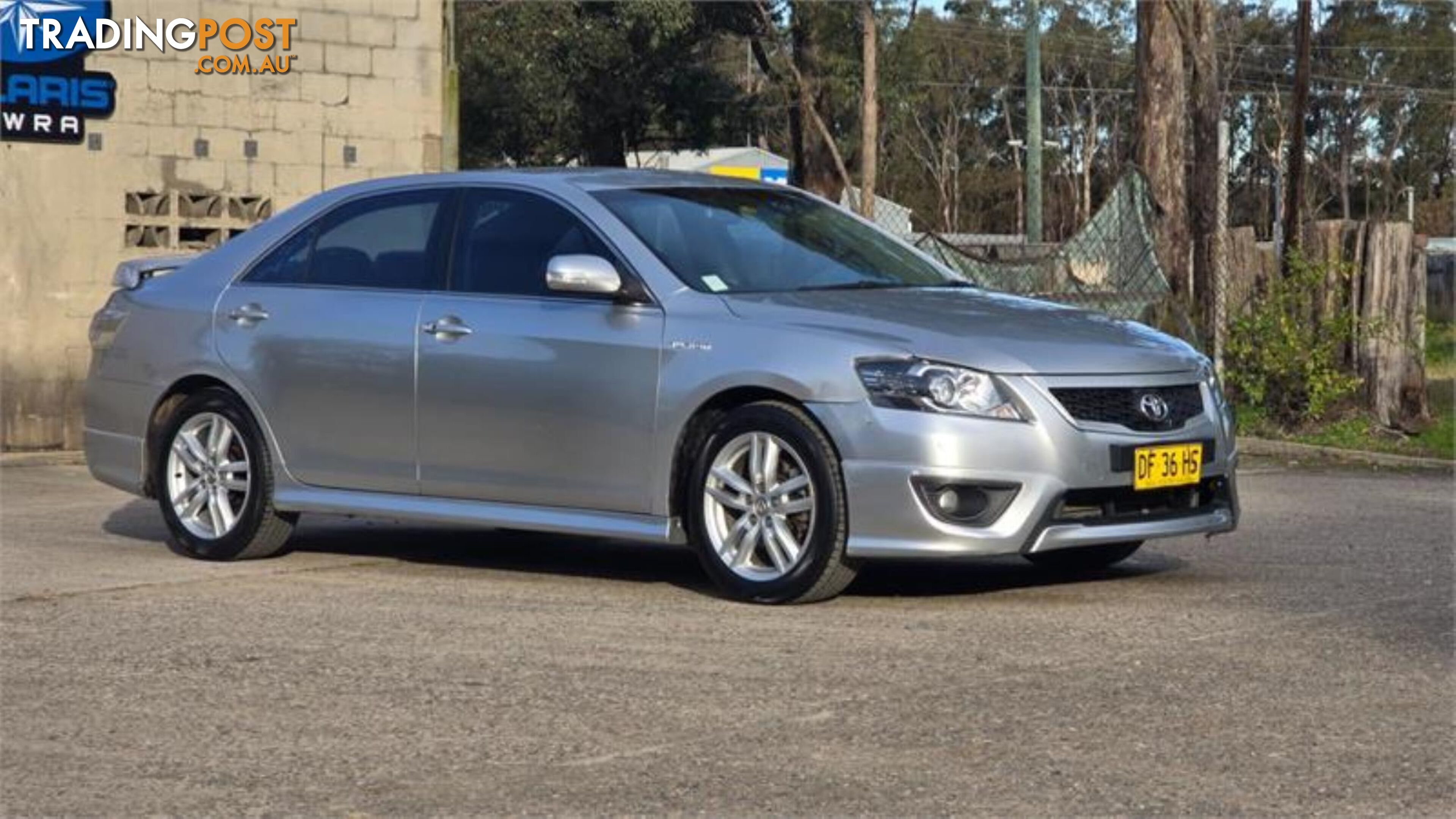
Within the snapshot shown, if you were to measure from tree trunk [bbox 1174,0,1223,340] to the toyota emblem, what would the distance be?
25.4 ft

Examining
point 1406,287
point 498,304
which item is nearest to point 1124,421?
point 498,304

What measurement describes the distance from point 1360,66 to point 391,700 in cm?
6413

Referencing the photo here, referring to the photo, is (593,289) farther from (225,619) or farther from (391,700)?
(391,700)

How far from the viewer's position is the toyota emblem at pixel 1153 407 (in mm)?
8156

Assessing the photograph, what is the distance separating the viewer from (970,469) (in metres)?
7.77

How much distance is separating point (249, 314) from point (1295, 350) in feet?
26.2

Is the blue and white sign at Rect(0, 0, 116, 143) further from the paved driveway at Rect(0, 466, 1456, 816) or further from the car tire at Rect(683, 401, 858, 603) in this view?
the car tire at Rect(683, 401, 858, 603)

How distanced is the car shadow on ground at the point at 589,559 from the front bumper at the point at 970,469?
22.7 inches

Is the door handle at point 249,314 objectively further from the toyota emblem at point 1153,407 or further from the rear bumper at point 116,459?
the toyota emblem at point 1153,407

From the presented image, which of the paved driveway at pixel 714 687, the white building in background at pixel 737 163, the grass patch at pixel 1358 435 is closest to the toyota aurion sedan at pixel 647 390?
the paved driveway at pixel 714 687

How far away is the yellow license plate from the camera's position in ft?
26.6

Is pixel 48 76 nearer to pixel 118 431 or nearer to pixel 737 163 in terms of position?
pixel 118 431

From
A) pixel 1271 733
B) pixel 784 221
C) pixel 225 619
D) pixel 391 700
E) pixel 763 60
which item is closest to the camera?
pixel 1271 733

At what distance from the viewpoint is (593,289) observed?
8.52m
